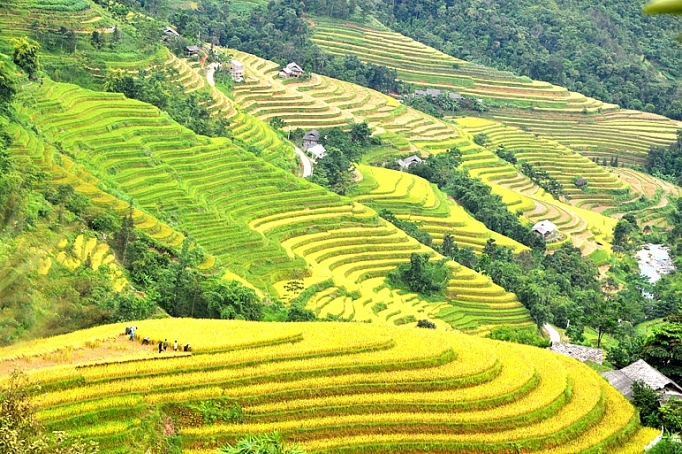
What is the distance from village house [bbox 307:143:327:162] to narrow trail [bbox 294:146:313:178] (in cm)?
35

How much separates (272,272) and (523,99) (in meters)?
36.1

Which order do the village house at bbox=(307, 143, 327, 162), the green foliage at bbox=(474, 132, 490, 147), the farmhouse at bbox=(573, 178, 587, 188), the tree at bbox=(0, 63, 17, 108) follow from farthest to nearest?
the green foliage at bbox=(474, 132, 490, 147) → the farmhouse at bbox=(573, 178, 587, 188) → the village house at bbox=(307, 143, 327, 162) → the tree at bbox=(0, 63, 17, 108)

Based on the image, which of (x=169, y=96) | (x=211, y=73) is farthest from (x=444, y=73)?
(x=169, y=96)

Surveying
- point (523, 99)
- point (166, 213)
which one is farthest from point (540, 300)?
point (523, 99)

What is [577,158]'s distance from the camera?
49.8 m

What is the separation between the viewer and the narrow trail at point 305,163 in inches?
1375

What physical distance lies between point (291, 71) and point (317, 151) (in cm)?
1205

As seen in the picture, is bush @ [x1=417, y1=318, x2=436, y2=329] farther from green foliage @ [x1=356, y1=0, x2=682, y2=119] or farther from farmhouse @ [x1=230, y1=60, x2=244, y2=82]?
green foliage @ [x1=356, y1=0, x2=682, y2=119]

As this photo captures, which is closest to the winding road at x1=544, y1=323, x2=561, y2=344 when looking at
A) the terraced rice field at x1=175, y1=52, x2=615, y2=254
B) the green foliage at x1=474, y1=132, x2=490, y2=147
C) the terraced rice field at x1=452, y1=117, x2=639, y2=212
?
the terraced rice field at x1=175, y1=52, x2=615, y2=254

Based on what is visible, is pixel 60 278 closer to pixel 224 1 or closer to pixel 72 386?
pixel 72 386

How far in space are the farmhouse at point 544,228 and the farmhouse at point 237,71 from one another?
16.8 meters

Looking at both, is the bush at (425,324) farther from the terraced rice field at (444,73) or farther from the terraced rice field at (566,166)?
the terraced rice field at (444,73)

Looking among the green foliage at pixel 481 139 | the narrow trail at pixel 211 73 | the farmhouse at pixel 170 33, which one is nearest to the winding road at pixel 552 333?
the narrow trail at pixel 211 73

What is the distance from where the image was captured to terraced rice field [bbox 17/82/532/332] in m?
Answer: 24.7
